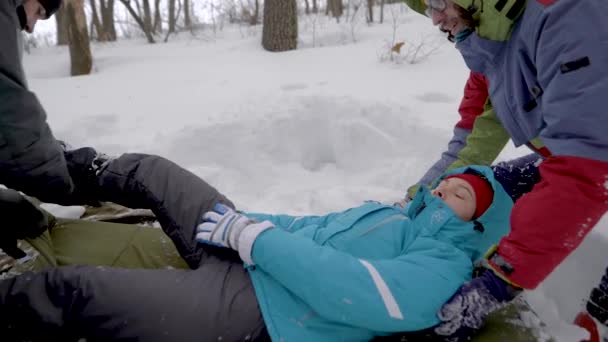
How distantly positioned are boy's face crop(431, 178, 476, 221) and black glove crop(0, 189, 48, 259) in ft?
5.41

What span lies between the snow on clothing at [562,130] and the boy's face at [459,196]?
1.17 feet

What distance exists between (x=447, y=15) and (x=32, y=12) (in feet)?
4.81

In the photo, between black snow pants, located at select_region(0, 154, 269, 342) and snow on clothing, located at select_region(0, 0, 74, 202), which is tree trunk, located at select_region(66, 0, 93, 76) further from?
black snow pants, located at select_region(0, 154, 269, 342)

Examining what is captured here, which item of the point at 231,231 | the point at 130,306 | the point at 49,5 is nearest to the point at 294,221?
the point at 231,231

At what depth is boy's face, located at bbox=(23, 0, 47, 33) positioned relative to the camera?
1.50 meters

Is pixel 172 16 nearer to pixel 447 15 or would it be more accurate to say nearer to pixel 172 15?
pixel 172 15

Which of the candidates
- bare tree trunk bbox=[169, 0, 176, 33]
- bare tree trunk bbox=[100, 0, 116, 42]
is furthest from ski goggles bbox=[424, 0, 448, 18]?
bare tree trunk bbox=[100, 0, 116, 42]

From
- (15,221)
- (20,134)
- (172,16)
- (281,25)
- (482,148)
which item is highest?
(172,16)

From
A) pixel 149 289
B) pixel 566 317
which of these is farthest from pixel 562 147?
pixel 149 289

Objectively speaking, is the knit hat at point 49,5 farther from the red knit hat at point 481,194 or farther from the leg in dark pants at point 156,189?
the red knit hat at point 481,194

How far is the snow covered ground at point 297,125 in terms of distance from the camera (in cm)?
265

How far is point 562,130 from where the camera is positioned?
120 centimetres

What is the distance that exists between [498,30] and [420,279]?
84cm

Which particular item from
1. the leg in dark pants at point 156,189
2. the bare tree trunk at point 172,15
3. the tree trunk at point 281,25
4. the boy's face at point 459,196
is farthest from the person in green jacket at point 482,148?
the bare tree trunk at point 172,15
